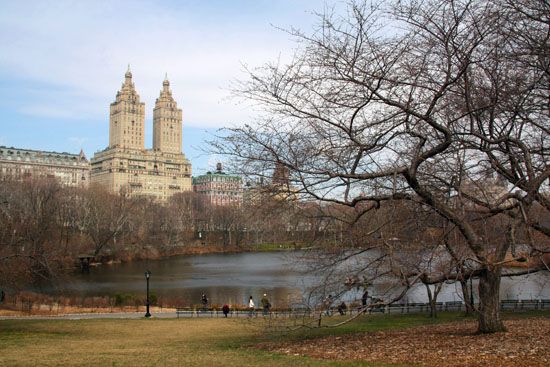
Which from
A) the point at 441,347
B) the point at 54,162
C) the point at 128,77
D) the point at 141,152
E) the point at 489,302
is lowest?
the point at 441,347

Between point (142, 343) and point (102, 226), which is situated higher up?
point (102, 226)

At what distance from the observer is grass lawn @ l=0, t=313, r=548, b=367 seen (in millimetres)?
9578

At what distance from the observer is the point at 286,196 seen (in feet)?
34.5

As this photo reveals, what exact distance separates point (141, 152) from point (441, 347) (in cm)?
16686

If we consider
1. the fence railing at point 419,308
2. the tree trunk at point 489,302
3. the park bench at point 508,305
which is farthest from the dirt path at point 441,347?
the park bench at point 508,305

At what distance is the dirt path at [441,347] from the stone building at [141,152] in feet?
476

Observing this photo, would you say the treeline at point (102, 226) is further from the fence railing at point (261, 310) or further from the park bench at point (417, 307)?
the park bench at point (417, 307)

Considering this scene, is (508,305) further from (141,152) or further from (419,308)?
(141,152)

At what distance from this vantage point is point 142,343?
13.9 metres

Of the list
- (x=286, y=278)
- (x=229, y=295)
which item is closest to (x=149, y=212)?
(x=286, y=278)

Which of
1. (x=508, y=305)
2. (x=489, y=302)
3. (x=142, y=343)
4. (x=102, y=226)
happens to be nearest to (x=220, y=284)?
Result: (x=508, y=305)

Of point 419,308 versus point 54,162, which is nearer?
point 419,308

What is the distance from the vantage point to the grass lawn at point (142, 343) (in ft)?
31.4

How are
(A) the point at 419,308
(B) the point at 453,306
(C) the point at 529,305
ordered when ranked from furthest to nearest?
(B) the point at 453,306 < (A) the point at 419,308 < (C) the point at 529,305
